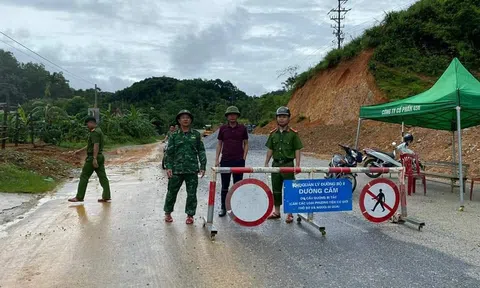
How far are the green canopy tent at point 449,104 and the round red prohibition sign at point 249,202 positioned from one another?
439cm

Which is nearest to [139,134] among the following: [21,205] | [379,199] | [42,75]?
[21,205]

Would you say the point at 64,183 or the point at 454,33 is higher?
the point at 454,33

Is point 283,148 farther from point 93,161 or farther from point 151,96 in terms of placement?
point 151,96

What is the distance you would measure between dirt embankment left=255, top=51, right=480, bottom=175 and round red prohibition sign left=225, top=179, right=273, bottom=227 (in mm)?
12330

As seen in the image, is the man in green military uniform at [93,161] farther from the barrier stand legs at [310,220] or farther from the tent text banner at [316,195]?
the tent text banner at [316,195]

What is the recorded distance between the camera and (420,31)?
3425 cm

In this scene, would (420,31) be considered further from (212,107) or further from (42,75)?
(42,75)

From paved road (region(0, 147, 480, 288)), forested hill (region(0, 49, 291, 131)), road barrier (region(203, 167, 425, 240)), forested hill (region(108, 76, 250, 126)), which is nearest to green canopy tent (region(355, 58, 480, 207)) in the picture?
road barrier (region(203, 167, 425, 240))

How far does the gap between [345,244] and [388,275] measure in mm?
1256

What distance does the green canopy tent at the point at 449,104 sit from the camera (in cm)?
927

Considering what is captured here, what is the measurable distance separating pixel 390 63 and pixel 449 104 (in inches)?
998

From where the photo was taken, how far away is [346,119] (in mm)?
32344

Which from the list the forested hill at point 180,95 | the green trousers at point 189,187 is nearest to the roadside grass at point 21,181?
the green trousers at point 189,187

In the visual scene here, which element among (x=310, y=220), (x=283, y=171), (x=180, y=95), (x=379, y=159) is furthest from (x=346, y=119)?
(x=180, y=95)
